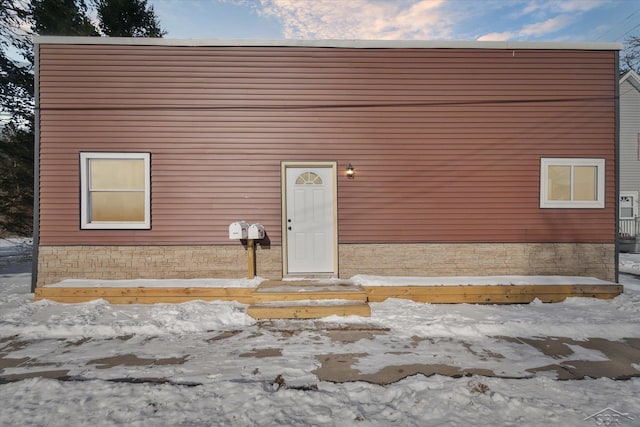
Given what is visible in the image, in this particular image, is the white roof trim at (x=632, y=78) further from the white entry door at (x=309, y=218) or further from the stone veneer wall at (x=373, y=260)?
the white entry door at (x=309, y=218)

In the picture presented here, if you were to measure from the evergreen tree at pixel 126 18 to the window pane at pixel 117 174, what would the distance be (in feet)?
39.2

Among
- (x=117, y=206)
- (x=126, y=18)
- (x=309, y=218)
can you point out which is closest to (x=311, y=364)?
(x=309, y=218)

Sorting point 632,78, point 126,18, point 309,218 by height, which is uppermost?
point 126,18

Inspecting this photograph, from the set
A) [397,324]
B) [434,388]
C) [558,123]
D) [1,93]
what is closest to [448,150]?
[558,123]

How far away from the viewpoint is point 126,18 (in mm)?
14141

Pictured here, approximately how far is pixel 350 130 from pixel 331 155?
2.16 ft

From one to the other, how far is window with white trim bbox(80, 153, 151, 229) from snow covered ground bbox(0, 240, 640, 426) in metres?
1.74

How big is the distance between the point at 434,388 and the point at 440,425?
1.61ft

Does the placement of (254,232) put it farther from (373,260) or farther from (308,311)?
(373,260)

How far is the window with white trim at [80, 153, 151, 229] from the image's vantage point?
5844 mm

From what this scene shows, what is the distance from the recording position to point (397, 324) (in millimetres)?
4246

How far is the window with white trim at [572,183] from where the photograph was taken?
599 centimetres

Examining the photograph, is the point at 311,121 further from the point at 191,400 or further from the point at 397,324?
the point at 191,400

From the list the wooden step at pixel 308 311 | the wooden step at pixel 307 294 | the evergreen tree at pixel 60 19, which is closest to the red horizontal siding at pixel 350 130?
the wooden step at pixel 307 294
